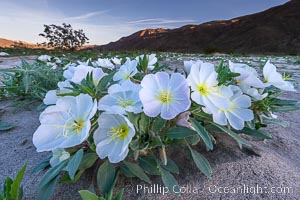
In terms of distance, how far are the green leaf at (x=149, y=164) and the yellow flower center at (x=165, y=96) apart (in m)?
0.27

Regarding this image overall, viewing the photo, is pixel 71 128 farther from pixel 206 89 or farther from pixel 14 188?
pixel 206 89

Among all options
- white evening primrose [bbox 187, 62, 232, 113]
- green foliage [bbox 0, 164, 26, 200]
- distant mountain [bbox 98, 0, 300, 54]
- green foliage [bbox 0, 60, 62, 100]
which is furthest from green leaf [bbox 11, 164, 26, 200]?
distant mountain [bbox 98, 0, 300, 54]

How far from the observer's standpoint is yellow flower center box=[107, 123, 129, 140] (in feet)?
2.66

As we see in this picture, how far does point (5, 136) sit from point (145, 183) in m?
1.03

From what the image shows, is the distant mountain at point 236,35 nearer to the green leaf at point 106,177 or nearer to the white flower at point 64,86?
the white flower at point 64,86

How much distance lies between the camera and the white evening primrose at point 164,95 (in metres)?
0.81

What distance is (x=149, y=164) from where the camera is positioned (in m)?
0.99

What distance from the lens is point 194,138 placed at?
3.37 feet

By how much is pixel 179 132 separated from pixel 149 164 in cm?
18

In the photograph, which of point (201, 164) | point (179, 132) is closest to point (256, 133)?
point (201, 164)

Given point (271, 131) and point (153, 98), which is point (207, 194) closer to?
point (153, 98)

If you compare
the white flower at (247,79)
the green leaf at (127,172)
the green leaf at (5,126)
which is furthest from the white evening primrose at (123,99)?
the green leaf at (5,126)

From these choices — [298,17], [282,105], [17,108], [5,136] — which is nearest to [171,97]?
[282,105]

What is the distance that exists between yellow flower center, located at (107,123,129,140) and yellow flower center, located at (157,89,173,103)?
0.43ft
